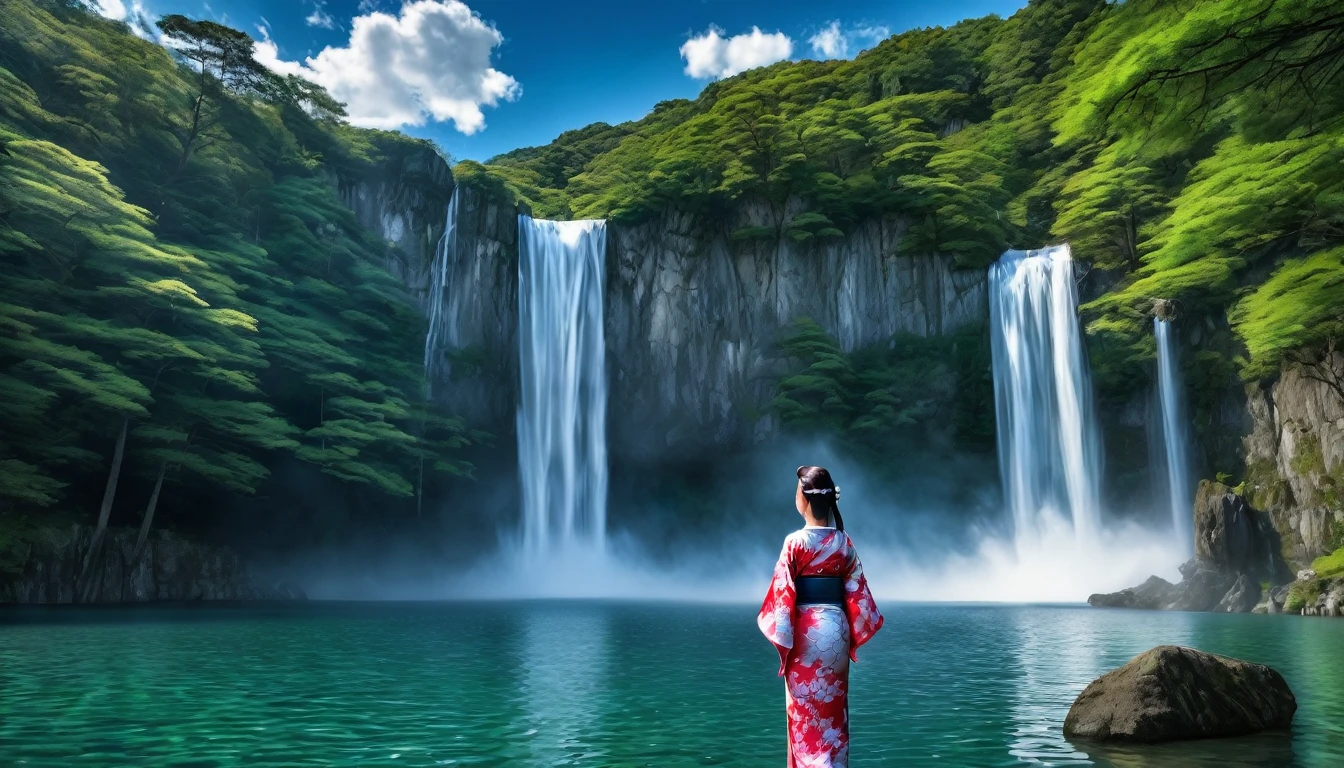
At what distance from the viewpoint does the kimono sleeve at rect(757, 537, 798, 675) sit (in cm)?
472

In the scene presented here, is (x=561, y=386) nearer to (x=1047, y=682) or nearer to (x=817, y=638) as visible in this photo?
(x=1047, y=682)

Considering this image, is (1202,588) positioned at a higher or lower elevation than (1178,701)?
lower

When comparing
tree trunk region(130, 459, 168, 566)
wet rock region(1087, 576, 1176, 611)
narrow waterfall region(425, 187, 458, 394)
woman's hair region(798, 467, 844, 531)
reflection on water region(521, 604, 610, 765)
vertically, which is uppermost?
narrow waterfall region(425, 187, 458, 394)

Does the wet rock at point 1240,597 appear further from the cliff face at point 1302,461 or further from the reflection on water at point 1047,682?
the reflection on water at point 1047,682

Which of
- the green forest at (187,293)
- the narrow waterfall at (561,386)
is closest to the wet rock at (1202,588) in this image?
the narrow waterfall at (561,386)

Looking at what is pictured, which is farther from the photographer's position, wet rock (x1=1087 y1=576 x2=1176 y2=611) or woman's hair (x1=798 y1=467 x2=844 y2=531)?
wet rock (x1=1087 y1=576 x2=1176 y2=611)

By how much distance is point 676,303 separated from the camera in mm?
38438

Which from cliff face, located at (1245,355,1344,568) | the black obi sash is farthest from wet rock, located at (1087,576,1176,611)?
the black obi sash

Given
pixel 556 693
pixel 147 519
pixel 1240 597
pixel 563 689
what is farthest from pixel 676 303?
pixel 556 693

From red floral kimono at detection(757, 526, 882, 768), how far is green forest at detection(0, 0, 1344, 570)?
4524 millimetres

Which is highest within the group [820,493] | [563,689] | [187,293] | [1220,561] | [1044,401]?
[187,293]

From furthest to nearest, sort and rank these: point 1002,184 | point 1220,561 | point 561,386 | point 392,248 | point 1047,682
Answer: point 1002,184 < point 561,386 < point 392,248 < point 1220,561 < point 1047,682

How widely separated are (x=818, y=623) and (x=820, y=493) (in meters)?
0.67

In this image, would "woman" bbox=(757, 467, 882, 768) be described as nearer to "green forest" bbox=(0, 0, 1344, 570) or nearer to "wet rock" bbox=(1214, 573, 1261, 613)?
"green forest" bbox=(0, 0, 1344, 570)
